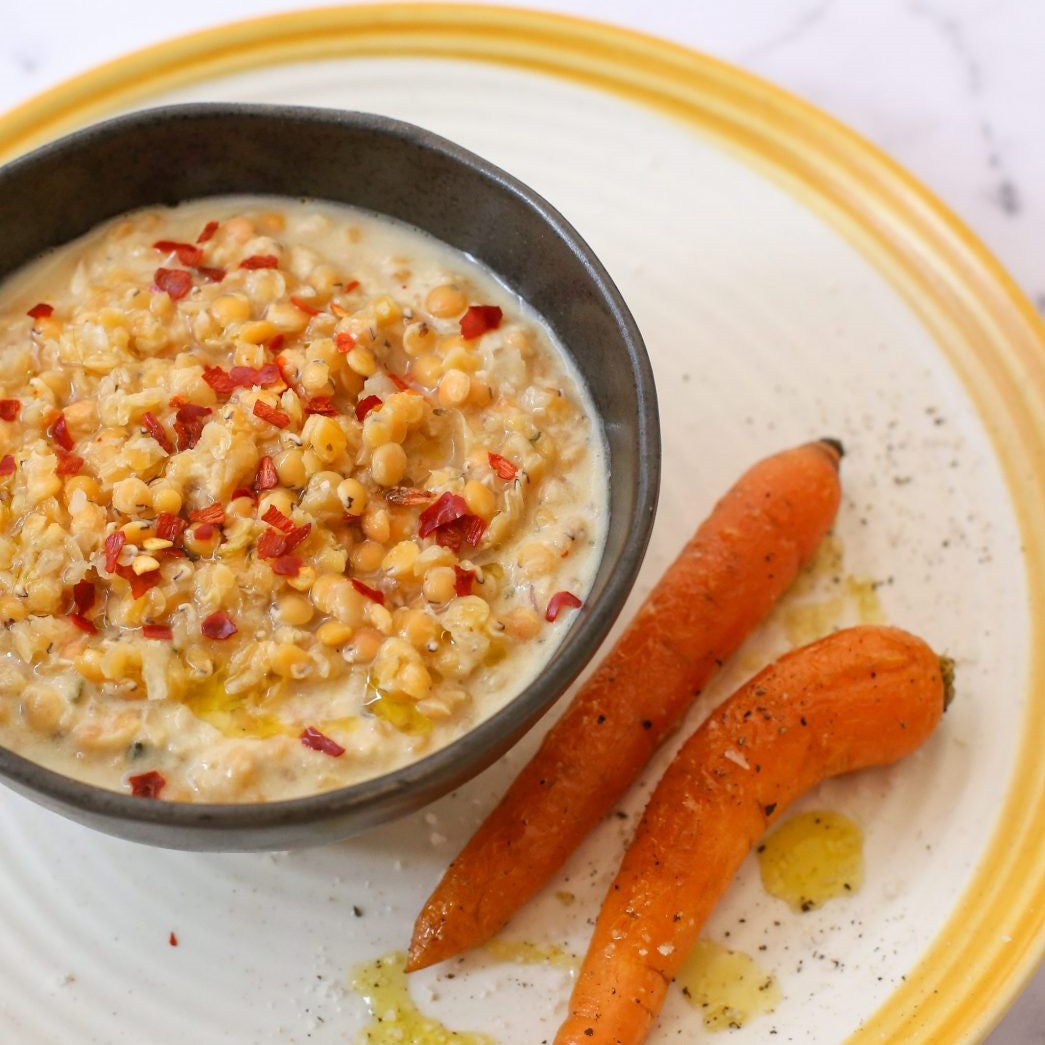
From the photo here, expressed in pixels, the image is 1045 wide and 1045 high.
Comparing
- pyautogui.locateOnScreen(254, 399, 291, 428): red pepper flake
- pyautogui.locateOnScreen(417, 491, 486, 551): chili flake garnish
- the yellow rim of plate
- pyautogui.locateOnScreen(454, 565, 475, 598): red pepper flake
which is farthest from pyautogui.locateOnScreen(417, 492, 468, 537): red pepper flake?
the yellow rim of plate

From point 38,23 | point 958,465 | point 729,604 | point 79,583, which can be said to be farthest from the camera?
point 38,23

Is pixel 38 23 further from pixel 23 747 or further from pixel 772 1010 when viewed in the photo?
pixel 772 1010

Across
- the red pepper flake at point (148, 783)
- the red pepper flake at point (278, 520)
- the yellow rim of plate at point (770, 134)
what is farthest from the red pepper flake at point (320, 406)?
the yellow rim of plate at point (770, 134)

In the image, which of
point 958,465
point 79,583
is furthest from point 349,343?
point 958,465

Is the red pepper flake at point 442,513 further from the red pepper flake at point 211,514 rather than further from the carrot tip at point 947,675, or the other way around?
the carrot tip at point 947,675

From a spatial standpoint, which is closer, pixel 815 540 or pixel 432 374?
pixel 432 374
